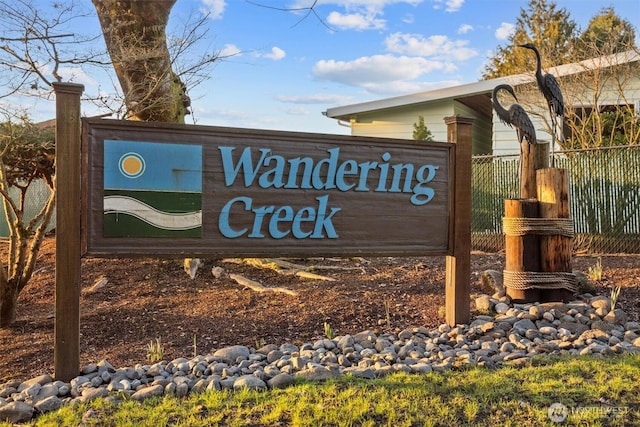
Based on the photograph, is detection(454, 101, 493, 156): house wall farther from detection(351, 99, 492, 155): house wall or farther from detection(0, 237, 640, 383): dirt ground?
detection(0, 237, 640, 383): dirt ground

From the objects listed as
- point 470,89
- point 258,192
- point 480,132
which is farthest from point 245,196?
point 480,132

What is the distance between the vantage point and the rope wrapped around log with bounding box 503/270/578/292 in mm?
5457

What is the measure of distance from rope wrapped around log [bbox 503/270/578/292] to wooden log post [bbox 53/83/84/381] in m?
4.14

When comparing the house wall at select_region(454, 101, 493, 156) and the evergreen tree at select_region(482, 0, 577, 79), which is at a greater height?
the evergreen tree at select_region(482, 0, 577, 79)

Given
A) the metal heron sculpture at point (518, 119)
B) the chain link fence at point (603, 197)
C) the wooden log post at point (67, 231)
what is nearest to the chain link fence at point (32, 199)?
the chain link fence at point (603, 197)

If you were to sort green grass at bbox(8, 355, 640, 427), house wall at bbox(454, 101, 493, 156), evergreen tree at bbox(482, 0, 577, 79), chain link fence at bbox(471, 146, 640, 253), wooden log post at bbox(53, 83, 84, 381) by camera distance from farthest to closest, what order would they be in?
evergreen tree at bbox(482, 0, 577, 79), house wall at bbox(454, 101, 493, 156), chain link fence at bbox(471, 146, 640, 253), wooden log post at bbox(53, 83, 84, 381), green grass at bbox(8, 355, 640, 427)

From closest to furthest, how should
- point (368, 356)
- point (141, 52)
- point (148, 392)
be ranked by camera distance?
point (148, 392), point (368, 356), point (141, 52)

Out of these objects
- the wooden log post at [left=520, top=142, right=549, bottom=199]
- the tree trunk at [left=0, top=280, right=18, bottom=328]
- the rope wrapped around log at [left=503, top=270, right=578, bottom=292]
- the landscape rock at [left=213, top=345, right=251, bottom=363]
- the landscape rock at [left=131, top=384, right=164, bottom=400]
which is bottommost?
the landscape rock at [left=131, top=384, right=164, bottom=400]

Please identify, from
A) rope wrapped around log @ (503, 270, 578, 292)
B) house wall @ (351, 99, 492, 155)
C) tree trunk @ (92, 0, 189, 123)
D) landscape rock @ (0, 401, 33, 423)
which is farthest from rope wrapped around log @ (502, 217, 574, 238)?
house wall @ (351, 99, 492, 155)

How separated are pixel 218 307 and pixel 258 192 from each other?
198cm

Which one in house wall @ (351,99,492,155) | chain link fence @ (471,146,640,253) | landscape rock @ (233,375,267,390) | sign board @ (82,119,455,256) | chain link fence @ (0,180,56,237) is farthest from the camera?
house wall @ (351,99,492,155)

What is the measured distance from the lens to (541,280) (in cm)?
546

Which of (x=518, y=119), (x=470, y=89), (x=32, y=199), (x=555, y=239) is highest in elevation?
(x=470, y=89)

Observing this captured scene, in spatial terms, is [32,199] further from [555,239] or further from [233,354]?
[555,239]
